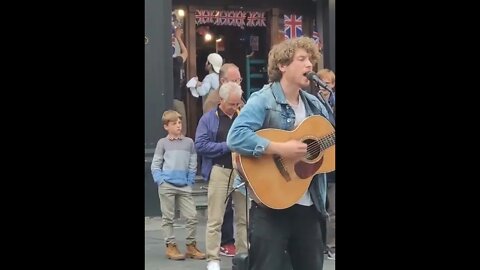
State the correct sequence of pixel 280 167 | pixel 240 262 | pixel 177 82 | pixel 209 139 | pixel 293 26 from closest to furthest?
pixel 280 167, pixel 240 262, pixel 209 139, pixel 293 26, pixel 177 82

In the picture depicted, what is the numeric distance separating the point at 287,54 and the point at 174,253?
1511mm

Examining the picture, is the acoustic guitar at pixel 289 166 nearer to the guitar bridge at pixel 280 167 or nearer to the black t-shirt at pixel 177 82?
the guitar bridge at pixel 280 167

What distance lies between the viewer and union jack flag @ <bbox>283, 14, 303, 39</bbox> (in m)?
3.81

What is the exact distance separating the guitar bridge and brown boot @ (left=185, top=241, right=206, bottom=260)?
1.01 m

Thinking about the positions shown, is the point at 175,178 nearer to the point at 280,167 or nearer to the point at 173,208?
the point at 173,208

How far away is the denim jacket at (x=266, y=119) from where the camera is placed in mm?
3395

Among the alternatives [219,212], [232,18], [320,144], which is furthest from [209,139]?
[232,18]

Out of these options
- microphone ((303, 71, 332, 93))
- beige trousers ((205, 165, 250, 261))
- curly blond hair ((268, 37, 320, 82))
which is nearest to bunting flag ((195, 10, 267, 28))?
curly blond hair ((268, 37, 320, 82))

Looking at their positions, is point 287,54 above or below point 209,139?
above

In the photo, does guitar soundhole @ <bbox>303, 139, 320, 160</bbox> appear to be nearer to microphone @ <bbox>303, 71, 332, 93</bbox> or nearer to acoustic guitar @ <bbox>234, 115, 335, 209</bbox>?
acoustic guitar @ <bbox>234, 115, 335, 209</bbox>

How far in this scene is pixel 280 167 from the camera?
3.43m
